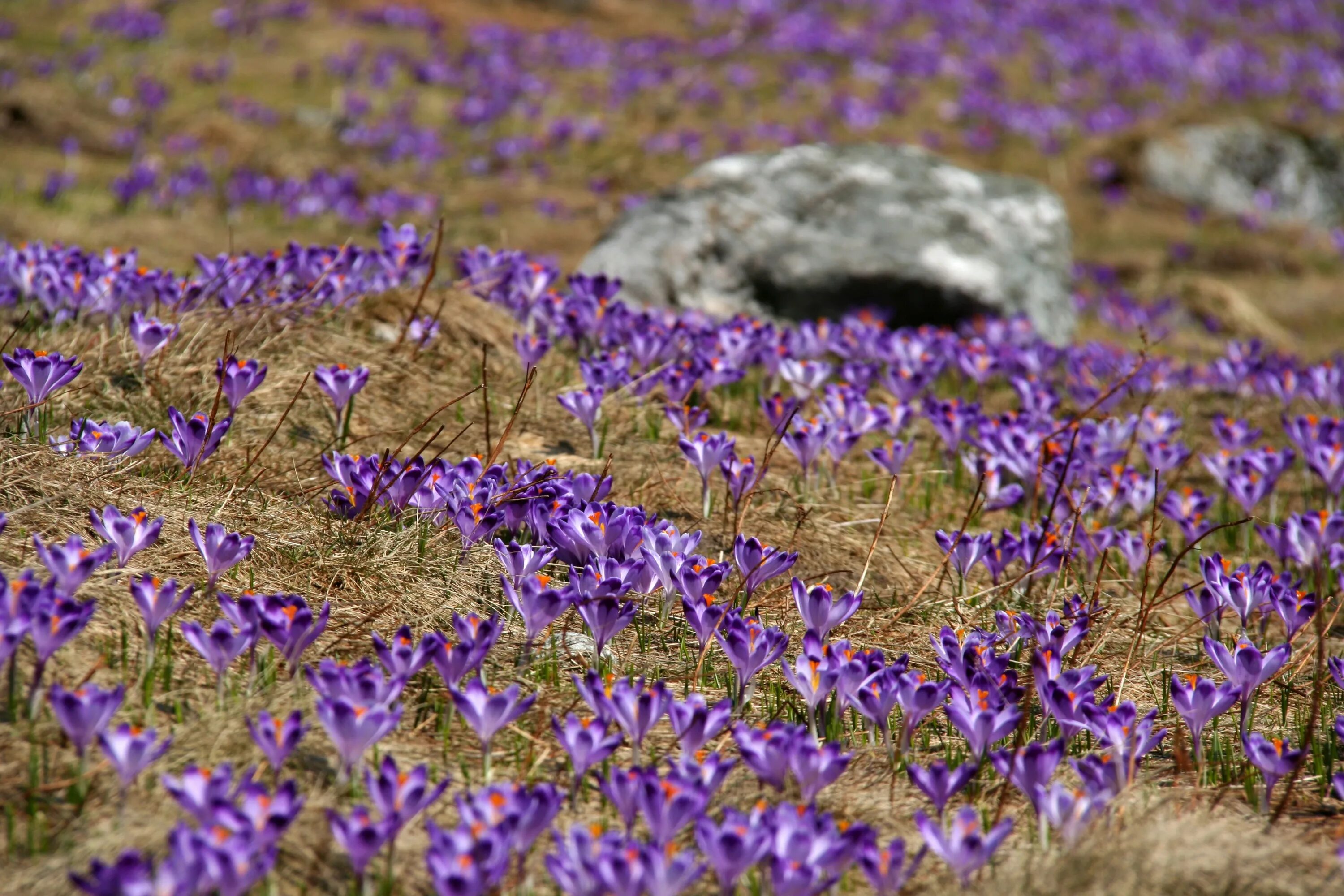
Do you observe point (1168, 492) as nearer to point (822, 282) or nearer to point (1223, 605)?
point (1223, 605)

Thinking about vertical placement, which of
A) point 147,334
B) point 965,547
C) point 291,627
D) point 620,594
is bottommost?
point 965,547

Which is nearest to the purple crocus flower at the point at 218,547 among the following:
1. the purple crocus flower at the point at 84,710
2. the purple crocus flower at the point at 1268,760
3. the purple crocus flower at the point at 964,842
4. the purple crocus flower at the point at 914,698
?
the purple crocus flower at the point at 84,710

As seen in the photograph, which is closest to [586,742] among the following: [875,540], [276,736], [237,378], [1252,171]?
[276,736]

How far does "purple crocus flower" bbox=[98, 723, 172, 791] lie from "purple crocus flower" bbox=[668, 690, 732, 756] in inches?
48.2

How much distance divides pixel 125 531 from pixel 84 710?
0.88 metres

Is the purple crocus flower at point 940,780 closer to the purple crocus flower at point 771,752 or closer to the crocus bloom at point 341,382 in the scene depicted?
the purple crocus flower at point 771,752

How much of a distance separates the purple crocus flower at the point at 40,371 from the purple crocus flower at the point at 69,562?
4.09ft

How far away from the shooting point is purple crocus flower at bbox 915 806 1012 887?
2592 mm

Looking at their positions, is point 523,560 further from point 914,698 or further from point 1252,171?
point 1252,171

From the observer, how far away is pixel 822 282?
9.75 m

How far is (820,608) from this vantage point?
3.56m

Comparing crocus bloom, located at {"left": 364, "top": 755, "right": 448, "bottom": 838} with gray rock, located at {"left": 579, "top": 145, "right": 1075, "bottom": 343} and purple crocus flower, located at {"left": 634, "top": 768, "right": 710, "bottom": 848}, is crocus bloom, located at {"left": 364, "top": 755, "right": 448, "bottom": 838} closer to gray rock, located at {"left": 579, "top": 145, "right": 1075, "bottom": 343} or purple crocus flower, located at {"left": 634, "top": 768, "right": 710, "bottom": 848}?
purple crocus flower, located at {"left": 634, "top": 768, "right": 710, "bottom": 848}

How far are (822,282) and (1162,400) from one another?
2.90 metres

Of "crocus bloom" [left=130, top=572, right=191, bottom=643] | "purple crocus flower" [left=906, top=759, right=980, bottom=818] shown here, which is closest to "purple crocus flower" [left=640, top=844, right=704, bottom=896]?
"purple crocus flower" [left=906, top=759, right=980, bottom=818]
